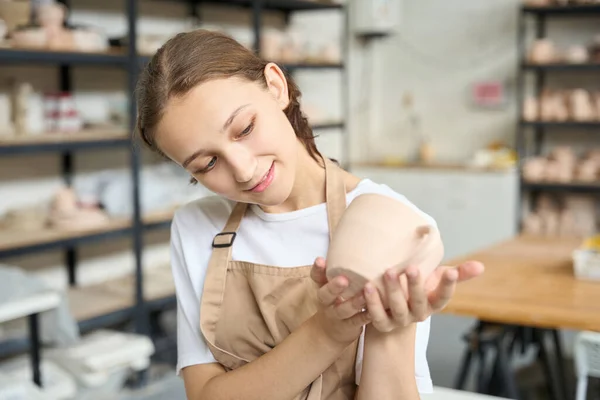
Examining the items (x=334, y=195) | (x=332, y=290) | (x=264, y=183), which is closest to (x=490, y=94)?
(x=334, y=195)

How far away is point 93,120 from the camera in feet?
12.1

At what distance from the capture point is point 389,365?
99cm

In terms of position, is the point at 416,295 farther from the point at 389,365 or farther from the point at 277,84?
the point at 277,84

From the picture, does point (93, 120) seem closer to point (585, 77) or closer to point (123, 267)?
point (123, 267)

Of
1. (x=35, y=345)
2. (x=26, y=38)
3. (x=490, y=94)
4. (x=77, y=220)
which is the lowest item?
(x=35, y=345)

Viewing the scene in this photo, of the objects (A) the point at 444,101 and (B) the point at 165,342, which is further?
(A) the point at 444,101

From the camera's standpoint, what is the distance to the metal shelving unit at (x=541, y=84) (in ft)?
16.0

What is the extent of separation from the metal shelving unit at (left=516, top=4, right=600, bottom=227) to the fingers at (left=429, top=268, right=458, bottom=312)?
4337mm

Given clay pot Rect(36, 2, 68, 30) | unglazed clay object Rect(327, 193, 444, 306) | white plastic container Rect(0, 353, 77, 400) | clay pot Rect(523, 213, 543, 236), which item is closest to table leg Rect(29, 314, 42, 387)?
white plastic container Rect(0, 353, 77, 400)

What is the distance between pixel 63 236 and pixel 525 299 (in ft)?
6.37

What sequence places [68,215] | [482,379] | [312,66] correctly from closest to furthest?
1. [482,379]
2. [68,215]
3. [312,66]

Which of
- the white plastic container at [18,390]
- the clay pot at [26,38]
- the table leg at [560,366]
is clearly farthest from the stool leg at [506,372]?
the clay pot at [26,38]

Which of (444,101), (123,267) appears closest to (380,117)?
(444,101)

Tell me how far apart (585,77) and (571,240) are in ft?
8.46
